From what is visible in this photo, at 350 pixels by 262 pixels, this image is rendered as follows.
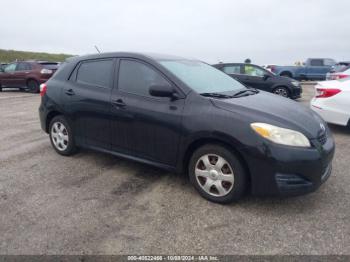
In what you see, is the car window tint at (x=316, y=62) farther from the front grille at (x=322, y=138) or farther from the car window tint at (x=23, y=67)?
the front grille at (x=322, y=138)

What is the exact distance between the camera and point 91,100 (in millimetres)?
4574

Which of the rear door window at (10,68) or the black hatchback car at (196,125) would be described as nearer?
the black hatchback car at (196,125)

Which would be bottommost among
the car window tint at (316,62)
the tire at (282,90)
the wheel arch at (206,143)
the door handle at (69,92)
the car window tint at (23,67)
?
the wheel arch at (206,143)

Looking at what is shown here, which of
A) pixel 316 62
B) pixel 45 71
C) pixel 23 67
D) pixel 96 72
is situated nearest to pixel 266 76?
pixel 96 72

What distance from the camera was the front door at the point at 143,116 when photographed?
3814mm

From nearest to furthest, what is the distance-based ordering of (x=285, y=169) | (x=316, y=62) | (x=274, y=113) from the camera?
(x=285, y=169)
(x=274, y=113)
(x=316, y=62)

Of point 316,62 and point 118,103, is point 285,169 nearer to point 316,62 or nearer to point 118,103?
point 118,103

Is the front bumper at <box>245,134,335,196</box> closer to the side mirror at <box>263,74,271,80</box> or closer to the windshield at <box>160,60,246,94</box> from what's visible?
the windshield at <box>160,60,246,94</box>

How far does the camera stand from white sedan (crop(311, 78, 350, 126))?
637cm

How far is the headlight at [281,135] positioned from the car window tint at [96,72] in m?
2.19

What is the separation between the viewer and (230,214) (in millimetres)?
3426

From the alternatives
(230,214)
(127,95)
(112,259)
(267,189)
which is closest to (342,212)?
(267,189)

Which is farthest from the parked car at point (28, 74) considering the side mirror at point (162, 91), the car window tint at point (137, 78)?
the side mirror at point (162, 91)

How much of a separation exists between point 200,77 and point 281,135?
1452 millimetres
